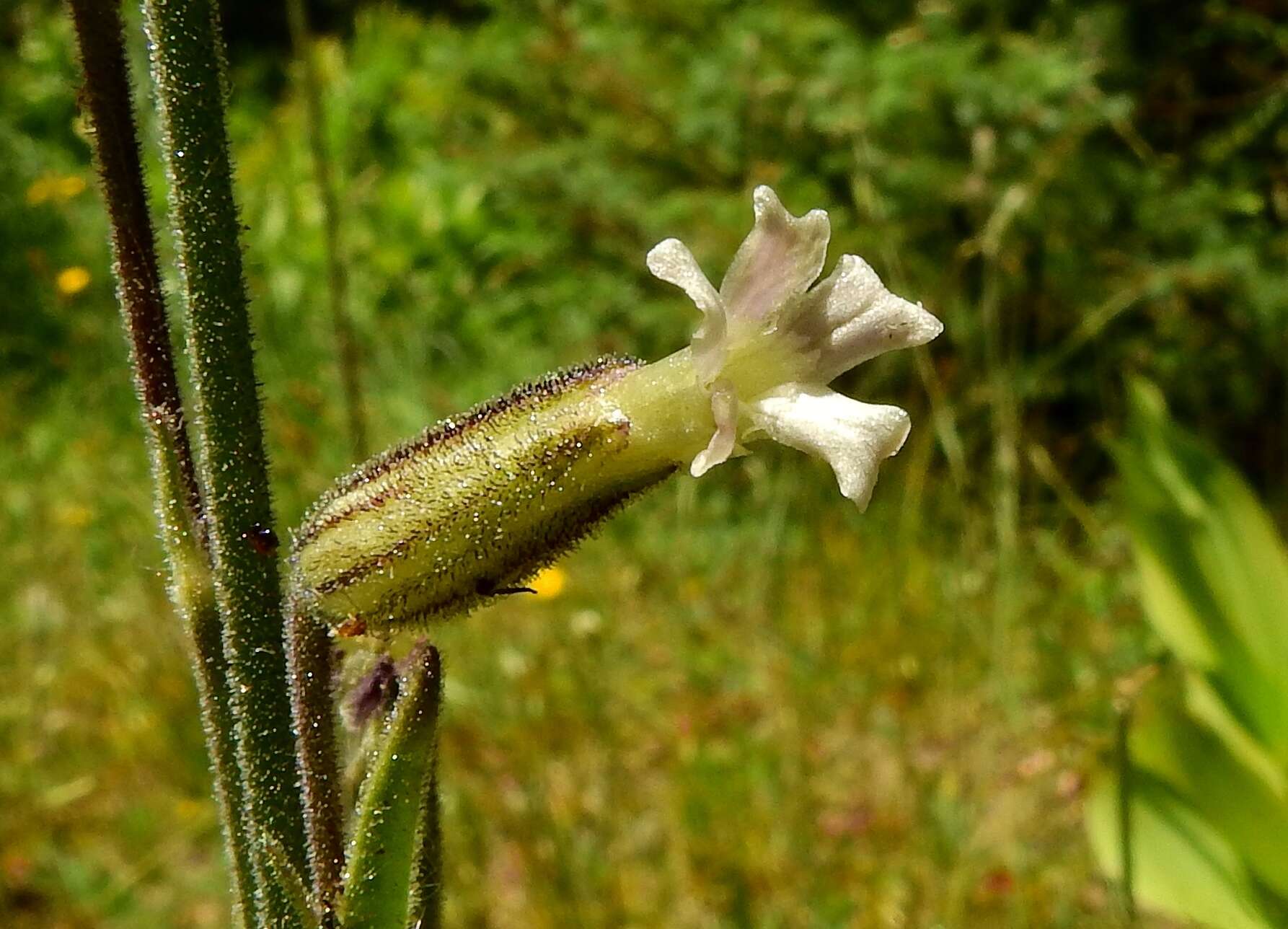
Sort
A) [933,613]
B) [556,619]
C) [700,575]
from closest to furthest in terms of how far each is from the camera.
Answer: [556,619], [933,613], [700,575]

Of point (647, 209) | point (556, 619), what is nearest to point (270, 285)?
point (647, 209)

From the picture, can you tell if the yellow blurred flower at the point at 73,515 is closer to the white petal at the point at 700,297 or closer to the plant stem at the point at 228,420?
the plant stem at the point at 228,420

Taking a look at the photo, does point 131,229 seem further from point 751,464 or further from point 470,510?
point 751,464

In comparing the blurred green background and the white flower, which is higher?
the white flower

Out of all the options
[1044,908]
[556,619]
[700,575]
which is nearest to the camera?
[1044,908]

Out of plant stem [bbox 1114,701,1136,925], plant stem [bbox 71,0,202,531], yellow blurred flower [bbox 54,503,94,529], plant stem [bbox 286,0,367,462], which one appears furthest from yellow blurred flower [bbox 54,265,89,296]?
plant stem [bbox 1114,701,1136,925]

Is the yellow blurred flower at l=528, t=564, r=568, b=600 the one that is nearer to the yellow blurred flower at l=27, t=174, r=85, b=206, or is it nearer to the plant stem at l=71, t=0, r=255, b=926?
the yellow blurred flower at l=27, t=174, r=85, b=206

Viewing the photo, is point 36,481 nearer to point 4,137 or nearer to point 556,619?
point 4,137
